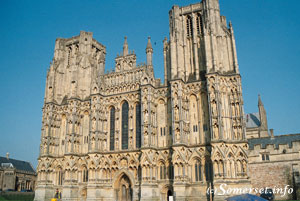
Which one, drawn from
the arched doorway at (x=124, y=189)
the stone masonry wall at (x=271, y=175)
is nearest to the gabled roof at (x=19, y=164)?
the arched doorway at (x=124, y=189)

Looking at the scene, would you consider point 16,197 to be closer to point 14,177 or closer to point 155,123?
point 14,177

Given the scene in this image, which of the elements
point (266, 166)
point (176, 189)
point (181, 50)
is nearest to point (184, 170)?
point (176, 189)

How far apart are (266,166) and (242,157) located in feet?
27.2

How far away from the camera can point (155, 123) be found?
35500mm

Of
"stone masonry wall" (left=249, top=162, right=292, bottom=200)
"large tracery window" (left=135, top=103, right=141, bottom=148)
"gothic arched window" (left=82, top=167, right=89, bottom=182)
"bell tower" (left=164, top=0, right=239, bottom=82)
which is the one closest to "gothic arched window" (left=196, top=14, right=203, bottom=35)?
"bell tower" (left=164, top=0, right=239, bottom=82)

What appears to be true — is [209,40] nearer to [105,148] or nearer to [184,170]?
[184,170]

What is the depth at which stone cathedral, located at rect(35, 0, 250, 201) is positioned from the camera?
31797 mm

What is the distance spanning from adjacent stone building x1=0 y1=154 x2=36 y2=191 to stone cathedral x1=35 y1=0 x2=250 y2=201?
22.9 meters

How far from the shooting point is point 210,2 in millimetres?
36625

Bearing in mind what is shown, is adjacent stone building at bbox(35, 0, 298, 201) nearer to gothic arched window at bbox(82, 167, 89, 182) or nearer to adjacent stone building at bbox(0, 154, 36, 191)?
gothic arched window at bbox(82, 167, 89, 182)

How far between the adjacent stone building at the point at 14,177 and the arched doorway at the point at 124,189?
32254 millimetres

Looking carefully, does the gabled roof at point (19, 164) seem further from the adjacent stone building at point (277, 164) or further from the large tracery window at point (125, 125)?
the adjacent stone building at point (277, 164)

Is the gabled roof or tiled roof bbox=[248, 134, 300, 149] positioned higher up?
tiled roof bbox=[248, 134, 300, 149]

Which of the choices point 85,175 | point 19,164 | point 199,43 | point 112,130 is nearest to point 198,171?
point 112,130
